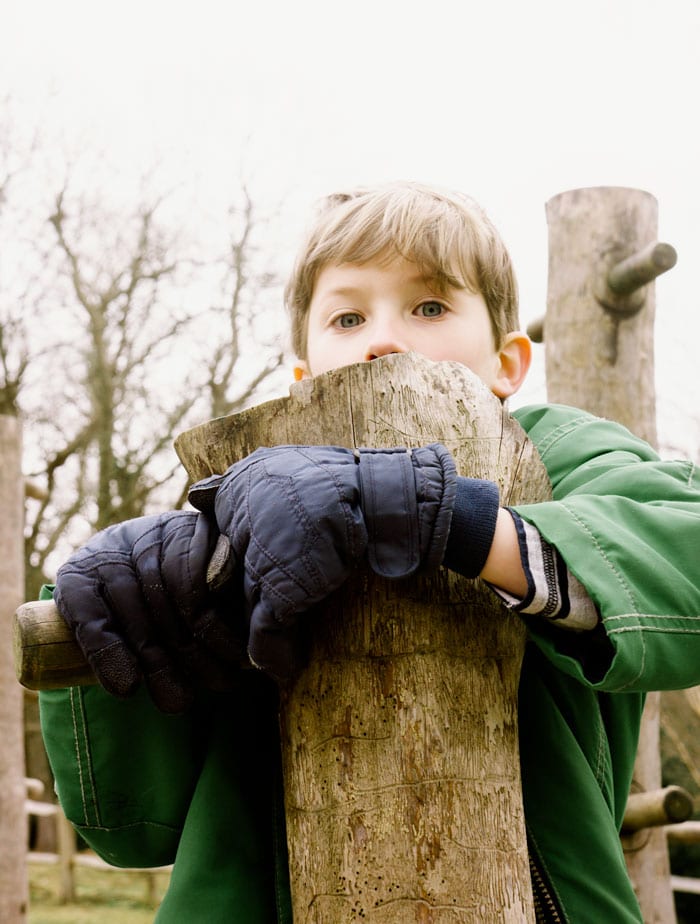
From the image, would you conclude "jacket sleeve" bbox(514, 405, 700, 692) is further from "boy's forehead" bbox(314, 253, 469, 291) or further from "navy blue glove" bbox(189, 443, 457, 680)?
"boy's forehead" bbox(314, 253, 469, 291)

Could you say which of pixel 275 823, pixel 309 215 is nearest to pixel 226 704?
pixel 275 823

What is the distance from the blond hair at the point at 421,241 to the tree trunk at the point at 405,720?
Answer: 0.33 metres

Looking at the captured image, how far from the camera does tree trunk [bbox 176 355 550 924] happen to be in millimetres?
1109

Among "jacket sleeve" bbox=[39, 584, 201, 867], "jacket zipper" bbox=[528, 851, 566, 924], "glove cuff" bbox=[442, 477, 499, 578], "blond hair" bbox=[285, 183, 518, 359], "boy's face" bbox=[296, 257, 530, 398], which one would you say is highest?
"blond hair" bbox=[285, 183, 518, 359]

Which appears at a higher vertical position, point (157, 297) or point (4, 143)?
point (4, 143)

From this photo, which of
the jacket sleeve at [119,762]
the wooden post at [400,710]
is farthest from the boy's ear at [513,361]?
the jacket sleeve at [119,762]

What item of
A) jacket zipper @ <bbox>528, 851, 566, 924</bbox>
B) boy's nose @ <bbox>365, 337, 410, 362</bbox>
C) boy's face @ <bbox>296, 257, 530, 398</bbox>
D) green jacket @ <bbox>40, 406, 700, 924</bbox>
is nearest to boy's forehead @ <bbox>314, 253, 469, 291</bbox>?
boy's face @ <bbox>296, 257, 530, 398</bbox>

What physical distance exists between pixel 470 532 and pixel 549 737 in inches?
15.3

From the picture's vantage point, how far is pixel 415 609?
116 cm

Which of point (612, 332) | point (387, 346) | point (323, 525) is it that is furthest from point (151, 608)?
point (612, 332)

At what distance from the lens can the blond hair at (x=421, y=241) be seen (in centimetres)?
151

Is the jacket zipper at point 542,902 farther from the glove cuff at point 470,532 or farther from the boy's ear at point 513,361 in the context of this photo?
the boy's ear at point 513,361

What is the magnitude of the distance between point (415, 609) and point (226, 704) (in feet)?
1.35

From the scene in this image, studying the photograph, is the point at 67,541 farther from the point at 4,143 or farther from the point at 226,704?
the point at 226,704
